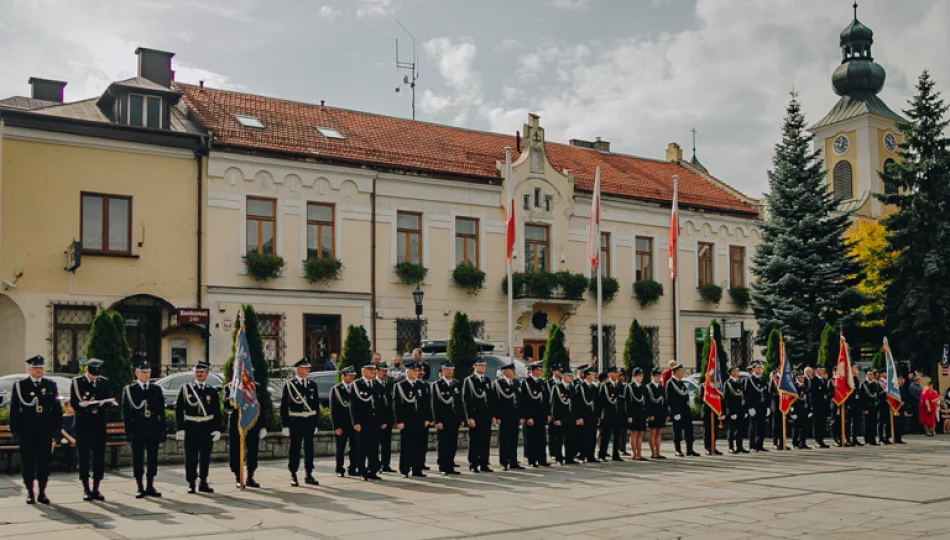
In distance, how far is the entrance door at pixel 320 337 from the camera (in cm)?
3097

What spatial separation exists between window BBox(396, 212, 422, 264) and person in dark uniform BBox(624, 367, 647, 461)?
1467 centimetres

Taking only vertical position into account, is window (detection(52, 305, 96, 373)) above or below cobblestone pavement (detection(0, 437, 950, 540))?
above

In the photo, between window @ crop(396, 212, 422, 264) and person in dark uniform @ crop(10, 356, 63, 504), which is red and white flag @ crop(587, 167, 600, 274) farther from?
person in dark uniform @ crop(10, 356, 63, 504)

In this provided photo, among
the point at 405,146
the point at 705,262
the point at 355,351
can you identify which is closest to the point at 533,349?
the point at 405,146

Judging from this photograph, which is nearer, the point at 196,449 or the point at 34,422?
the point at 34,422

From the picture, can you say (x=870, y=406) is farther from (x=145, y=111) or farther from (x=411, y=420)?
(x=145, y=111)

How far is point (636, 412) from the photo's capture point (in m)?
19.4

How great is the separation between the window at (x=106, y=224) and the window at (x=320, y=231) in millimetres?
5379

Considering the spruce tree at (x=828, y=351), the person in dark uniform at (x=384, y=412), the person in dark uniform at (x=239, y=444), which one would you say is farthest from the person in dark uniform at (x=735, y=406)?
the person in dark uniform at (x=239, y=444)

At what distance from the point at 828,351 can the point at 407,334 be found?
12.6 m

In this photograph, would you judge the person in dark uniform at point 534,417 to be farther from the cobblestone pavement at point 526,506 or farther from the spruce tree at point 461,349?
the spruce tree at point 461,349

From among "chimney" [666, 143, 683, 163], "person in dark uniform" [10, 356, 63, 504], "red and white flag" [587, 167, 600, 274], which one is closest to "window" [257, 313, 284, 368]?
"red and white flag" [587, 167, 600, 274]

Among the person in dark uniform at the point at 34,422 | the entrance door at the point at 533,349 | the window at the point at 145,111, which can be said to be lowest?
the person in dark uniform at the point at 34,422

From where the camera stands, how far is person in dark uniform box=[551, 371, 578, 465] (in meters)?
18.6
